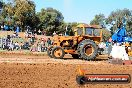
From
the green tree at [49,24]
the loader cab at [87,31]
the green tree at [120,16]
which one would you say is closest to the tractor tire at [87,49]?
the loader cab at [87,31]

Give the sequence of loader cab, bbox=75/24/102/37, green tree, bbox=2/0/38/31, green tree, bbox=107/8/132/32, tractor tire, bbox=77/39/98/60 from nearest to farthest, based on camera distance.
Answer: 1. tractor tire, bbox=77/39/98/60
2. loader cab, bbox=75/24/102/37
3. green tree, bbox=2/0/38/31
4. green tree, bbox=107/8/132/32

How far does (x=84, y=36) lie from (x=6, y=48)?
9.92 meters

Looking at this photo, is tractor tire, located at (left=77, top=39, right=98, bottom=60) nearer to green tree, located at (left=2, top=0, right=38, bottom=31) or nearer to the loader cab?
the loader cab

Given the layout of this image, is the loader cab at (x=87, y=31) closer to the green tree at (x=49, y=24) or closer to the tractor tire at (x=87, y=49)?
the tractor tire at (x=87, y=49)

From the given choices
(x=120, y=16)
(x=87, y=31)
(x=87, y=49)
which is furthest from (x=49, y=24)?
(x=87, y=49)

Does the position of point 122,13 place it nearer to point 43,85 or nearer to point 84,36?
point 84,36

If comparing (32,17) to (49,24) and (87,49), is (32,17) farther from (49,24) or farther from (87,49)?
(87,49)

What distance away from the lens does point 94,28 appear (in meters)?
20.7

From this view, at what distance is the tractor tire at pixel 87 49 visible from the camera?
1933 centimetres

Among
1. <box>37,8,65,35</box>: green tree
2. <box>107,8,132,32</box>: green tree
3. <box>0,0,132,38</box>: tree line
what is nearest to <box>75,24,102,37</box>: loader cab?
<box>0,0,132,38</box>: tree line

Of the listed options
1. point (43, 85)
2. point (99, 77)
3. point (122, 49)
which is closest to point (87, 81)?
A: point (99, 77)

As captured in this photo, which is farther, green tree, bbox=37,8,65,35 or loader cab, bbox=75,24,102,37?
green tree, bbox=37,8,65,35

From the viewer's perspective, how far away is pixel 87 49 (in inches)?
769

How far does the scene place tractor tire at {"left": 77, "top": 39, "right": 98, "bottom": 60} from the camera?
63.4 feet
